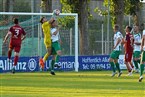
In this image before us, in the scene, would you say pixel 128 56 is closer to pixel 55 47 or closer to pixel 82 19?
pixel 55 47

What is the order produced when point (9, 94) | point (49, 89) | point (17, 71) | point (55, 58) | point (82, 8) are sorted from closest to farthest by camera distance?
point (9, 94), point (49, 89), point (55, 58), point (17, 71), point (82, 8)

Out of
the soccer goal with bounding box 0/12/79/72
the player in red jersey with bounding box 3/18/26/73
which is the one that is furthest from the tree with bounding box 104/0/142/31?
the player in red jersey with bounding box 3/18/26/73

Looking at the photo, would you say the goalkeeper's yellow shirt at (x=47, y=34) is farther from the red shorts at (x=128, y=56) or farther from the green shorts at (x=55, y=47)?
the red shorts at (x=128, y=56)

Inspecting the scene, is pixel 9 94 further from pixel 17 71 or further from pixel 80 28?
pixel 80 28

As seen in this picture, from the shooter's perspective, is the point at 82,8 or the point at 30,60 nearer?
the point at 30,60

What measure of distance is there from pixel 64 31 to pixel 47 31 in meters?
8.01

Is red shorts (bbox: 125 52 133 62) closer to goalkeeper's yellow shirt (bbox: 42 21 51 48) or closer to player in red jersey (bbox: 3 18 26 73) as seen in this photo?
goalkeeper's yellow shirt (bbox: 42 21 51 48)

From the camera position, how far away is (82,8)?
46594mm

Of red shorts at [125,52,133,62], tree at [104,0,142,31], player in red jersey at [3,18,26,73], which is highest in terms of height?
tree at [104,0,142,31]

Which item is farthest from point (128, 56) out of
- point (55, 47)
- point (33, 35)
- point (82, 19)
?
point (82, 19)

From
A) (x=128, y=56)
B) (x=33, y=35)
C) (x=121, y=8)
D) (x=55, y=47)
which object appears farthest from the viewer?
(x=121, y=8)

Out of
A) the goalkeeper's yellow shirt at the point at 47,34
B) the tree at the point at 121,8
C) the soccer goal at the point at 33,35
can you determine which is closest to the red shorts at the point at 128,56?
the soccer goal at the point at 33,35

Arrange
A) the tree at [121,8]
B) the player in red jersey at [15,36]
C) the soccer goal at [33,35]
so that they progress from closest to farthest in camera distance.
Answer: the player in red jersey at [15,36]
the soccer goal at [33,35]
the tree at [121,8]

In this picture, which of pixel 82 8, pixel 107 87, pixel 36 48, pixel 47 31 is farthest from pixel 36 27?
pixel 107 87
